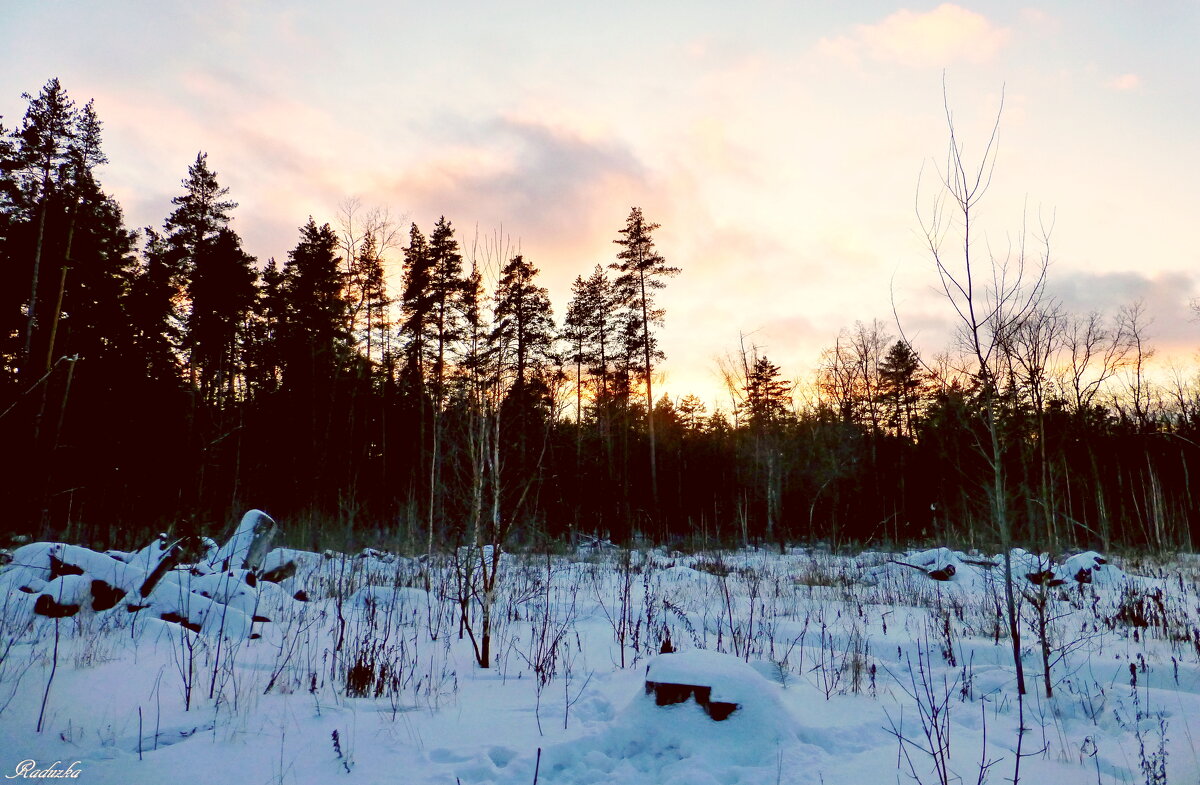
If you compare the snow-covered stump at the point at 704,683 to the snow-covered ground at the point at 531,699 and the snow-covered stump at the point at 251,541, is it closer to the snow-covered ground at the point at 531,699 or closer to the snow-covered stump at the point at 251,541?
the snow-covered ground at the point at 531,699

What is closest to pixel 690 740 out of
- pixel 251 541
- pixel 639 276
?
pixel 251 541

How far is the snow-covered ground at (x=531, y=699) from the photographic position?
2.69 meters

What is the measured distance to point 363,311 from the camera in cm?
2373

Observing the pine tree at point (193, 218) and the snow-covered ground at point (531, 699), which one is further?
the pine tree at point (193, 218)

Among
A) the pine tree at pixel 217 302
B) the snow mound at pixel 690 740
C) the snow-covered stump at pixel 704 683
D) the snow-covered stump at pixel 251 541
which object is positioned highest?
the pine tree at pixel 217 302

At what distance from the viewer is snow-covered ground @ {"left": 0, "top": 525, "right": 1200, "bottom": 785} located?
269cm

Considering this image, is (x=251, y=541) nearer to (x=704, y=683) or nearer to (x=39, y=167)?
(x=704, y=683)

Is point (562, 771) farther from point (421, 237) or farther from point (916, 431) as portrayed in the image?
point (916, 431)

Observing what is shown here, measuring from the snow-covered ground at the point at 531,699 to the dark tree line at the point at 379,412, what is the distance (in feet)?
22.8

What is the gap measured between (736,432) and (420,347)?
51.5ft

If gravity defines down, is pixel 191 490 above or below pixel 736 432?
below

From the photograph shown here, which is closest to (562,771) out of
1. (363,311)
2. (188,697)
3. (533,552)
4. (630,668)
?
(630,668)

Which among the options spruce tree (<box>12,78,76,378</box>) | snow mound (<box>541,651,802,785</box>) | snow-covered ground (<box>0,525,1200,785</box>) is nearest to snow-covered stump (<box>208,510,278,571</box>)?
snow-covered ground (<box>0,525,1200,785</box>)

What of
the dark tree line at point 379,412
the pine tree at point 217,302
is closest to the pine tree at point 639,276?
the dark tree line at point 379,412
